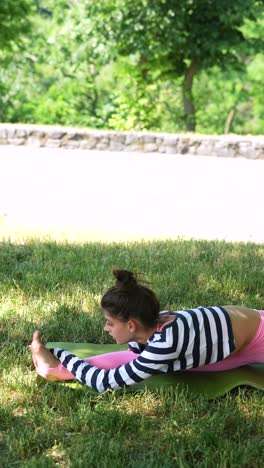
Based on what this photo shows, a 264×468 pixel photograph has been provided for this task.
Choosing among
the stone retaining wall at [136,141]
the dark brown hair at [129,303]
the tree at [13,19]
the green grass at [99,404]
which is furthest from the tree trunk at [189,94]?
the dark brown hair at [129,303]

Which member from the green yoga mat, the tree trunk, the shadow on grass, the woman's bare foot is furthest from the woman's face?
the tree trunk

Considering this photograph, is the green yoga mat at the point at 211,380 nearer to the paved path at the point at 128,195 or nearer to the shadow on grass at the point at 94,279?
the shadow on grass at the point at 94,279

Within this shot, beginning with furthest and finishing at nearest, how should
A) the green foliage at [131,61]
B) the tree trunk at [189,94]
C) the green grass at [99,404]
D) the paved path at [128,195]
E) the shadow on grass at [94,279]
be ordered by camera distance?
the tree trunk at [189,94], the green foliage at [131,61], the paved path at [128,195], the shadow on grass at [94,279], the green grass at [99,404]

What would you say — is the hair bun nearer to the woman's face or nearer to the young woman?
the young woman

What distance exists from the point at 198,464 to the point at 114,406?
581 mm

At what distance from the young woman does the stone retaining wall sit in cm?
903

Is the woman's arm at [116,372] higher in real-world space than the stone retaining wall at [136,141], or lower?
higher

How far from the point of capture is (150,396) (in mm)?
3125

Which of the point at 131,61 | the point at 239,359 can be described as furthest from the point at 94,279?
the point at 131,61

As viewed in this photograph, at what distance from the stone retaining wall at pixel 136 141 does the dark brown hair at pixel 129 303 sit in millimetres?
9201

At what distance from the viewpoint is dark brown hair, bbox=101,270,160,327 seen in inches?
122

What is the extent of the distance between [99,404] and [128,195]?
6.46 m

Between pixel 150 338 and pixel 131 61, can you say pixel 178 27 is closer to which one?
pixel 131 61

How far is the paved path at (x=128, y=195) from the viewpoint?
7188 mm
